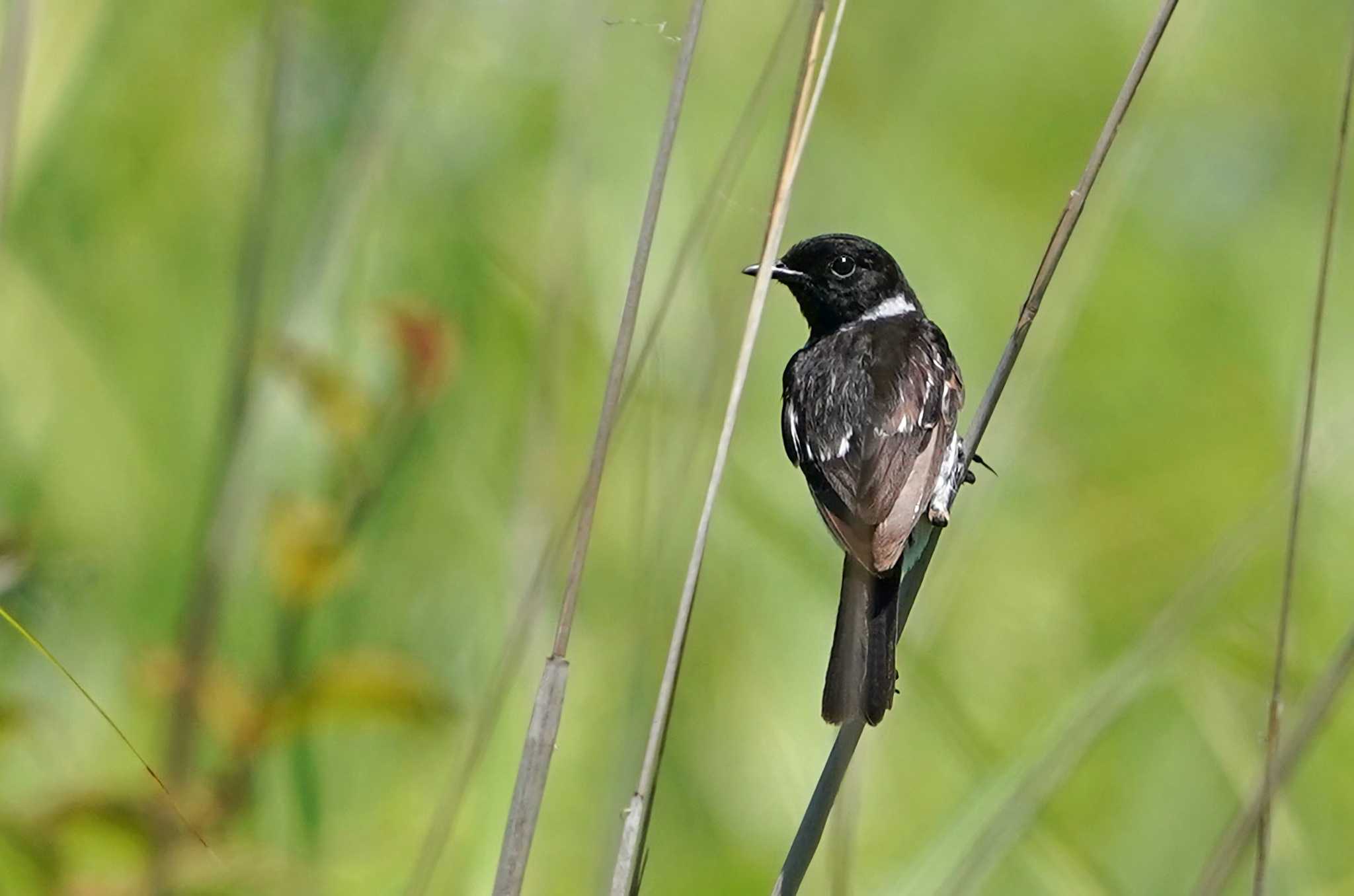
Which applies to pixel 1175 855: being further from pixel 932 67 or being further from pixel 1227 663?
pixel 932 67

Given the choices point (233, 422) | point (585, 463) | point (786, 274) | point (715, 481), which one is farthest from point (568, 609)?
point (786, 274)

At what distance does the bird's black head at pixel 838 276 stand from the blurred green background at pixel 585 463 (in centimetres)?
28

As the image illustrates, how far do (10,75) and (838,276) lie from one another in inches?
70.5

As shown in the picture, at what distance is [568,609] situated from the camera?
175 centimetres

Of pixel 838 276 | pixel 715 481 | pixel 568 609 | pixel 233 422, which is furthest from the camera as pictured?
pixel 838 276

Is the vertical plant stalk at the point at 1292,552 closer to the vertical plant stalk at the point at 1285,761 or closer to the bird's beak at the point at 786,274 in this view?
the vertical plant stalk at the point at 1285,761

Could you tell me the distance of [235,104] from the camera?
3.93m

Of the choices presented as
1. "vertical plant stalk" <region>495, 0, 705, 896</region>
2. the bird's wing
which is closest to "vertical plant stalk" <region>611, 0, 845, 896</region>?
"vertical plant stalk" <region>495, 0, 705, 896</region>

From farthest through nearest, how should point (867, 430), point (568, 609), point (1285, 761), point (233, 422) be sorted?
1. point (867, 430)
2. point (233, 422)
3. point (1285, 761)
4. point (568, 609)

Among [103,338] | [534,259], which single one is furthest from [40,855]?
[534,259]

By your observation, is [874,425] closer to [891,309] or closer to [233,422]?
[891,309]

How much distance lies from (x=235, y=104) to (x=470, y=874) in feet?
7.58

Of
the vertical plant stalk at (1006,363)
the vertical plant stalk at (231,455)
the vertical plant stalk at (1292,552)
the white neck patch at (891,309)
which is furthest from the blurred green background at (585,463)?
the vertical plant stalk at (1292,552)

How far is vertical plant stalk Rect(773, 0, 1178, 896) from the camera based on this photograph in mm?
1871
